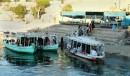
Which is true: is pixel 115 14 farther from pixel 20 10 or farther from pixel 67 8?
pixel 20 10

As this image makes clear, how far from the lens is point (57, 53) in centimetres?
4597

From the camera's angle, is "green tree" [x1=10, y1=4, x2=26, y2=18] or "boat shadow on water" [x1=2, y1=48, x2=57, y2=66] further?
"green tree" [x1=10, y1=4, x2=26, y2=18]

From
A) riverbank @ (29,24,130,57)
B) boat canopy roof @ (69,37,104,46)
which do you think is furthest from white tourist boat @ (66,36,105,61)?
riverbank @ (29,24,130,57)

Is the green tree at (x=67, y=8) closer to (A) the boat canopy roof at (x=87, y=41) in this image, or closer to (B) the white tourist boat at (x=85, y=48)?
(B) the white tourist boat at (x=85, y=48)

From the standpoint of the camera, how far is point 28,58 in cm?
4338

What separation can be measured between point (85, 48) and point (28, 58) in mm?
5672

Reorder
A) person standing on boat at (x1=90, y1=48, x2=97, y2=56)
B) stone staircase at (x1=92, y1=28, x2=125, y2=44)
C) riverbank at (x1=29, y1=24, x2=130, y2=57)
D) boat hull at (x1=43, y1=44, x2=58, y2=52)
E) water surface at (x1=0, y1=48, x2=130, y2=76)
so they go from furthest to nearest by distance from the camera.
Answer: stone staircase at (x1=92, y1=28, x2=125, y2=44), boat hull at (x1=43, y1=44, x2=58, y2=52), riverbank at (x1=29, y1=24, x2=130, y2=57), person standing on boat at (x1=90, y1=48, x2=97, y2=56), water surface at (x1=0, y1=48, x2=130, y2=76)

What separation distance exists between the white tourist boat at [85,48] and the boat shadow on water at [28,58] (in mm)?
2118

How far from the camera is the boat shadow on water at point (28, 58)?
133 feet

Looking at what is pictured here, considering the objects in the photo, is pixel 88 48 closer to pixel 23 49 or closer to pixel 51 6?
pixel 23 49

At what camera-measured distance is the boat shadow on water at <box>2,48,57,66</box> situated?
40.7 meters

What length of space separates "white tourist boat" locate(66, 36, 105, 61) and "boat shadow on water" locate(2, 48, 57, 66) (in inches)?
83.4

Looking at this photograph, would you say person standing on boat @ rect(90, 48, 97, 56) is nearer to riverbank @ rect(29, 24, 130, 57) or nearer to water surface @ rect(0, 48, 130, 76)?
water surface @ rect(0, 48, 130, 76)

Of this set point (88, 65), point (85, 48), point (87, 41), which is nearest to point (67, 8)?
point (87, 41)
